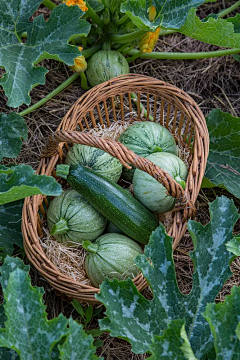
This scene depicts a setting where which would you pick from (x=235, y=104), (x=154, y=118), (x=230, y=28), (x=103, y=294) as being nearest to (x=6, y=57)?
(x=154, y=118)

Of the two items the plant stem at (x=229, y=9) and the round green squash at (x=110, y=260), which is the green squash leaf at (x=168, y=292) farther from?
the plant stem at (x=229, y=9)

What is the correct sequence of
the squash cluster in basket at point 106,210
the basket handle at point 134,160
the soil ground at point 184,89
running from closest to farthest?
the basket handle at point 134,160 < the squash cluster in basket at point 106,210 < the soil ground at point 184,89

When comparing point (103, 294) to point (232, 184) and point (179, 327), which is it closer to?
point (179, 327)

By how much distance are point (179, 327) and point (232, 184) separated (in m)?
0.96

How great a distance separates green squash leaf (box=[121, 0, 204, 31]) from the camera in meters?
1.67

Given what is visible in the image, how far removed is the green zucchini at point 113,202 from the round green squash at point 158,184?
0.04m

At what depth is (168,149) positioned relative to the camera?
181 centimetres

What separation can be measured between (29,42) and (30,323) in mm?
1089

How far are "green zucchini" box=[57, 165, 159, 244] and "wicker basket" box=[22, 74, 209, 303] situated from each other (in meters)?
0.11

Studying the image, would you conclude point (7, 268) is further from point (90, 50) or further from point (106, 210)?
point (90, 50)

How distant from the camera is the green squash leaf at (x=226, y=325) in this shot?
3.59 feet

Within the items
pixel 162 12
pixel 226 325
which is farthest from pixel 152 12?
pixel 226 325

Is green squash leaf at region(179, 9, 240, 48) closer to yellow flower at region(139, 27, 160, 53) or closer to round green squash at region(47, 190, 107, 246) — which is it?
yellow flower at region(139, 27, 160, 53)

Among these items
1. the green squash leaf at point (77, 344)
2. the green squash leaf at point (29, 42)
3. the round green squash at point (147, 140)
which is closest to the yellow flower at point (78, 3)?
the green squash leaf at point (29, 42)
